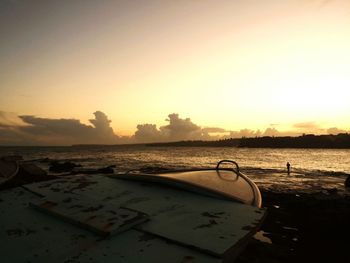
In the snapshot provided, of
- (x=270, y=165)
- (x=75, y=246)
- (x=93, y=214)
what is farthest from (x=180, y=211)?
(x=270, y=165)

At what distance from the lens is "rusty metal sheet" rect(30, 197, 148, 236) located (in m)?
3.21

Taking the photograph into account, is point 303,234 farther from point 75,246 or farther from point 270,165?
point 270,165

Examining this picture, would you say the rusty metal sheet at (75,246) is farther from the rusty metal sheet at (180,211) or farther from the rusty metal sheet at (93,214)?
the rusty metal sheet at (180,211)

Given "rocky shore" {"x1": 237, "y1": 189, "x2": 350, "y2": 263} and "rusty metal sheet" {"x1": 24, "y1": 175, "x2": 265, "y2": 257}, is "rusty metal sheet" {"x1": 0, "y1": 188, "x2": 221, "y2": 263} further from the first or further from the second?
"rocky shore" {"x1": 237, "y1": 189, "x2": 350, "y2": 263}

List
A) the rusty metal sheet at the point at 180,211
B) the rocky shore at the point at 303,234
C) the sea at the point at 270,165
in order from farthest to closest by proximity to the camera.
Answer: the sea at the point at 270,165 → the rocky shore at the point at 303,234 → the rusty metal sheet at the point at 180,211

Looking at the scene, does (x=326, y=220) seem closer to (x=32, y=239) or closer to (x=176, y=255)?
(x=176, y=255)

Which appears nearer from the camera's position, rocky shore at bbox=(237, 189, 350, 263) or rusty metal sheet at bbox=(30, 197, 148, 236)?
rusty metal sheet at bbox=(30, 197, 148, 236)

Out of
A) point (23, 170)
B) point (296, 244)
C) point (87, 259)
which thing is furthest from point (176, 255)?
point (23, 170)

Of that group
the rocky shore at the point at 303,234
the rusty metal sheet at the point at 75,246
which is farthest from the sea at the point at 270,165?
the rusty metal sheet at the point at 75,246

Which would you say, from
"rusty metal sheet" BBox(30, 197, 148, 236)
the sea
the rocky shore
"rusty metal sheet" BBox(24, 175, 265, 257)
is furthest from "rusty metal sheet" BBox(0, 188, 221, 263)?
the sea

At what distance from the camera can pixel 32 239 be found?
312cm

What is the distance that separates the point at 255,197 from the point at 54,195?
3.84 meters

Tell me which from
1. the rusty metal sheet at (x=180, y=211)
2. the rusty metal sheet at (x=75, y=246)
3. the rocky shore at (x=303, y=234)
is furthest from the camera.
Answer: the rocky shore at (x=303, y=234)

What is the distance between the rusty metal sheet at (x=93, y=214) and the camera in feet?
10.5
